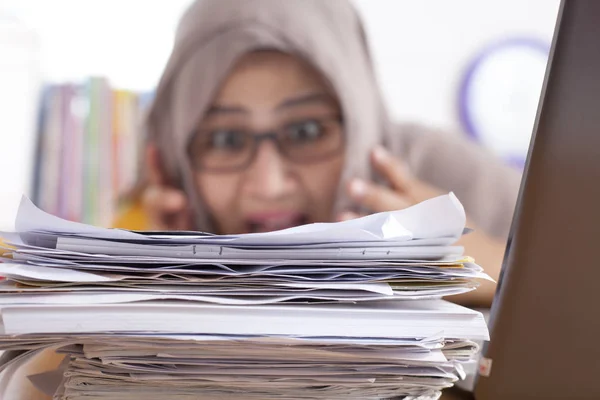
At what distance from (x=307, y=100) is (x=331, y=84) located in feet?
0.28

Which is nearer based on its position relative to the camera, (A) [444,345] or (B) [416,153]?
(A) [444,345]

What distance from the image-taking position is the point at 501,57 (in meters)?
1.48

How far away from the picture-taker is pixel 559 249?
0.38m

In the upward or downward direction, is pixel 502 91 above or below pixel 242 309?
above

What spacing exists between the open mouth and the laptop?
1.16 meters

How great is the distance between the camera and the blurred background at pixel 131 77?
147cm

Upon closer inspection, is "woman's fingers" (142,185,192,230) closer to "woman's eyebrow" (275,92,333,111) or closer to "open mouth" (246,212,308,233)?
"open mouth" (246,212,308,233)

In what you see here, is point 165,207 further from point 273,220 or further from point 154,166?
point 273,220

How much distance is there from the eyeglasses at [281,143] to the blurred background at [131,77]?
0.19 m

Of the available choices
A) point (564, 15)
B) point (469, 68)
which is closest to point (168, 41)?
point (469, 68)

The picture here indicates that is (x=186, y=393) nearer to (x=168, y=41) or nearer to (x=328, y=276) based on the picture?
(x=328, y=276)

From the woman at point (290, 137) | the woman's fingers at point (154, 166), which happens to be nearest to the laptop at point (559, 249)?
the woman at point (290, 137)

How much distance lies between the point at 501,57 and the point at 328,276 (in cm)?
137

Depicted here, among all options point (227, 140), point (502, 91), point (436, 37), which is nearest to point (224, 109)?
point (227, 140)
